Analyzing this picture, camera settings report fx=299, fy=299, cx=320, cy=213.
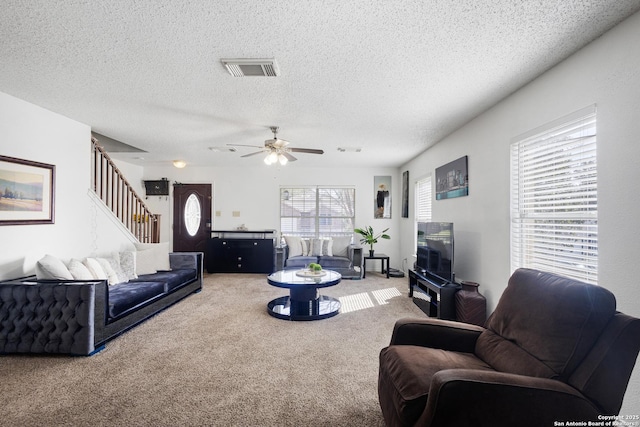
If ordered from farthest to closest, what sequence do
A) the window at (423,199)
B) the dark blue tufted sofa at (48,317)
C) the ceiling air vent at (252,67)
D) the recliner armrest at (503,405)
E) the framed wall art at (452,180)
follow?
the window at (423,199) → the framed wall art at (452,180) → the dark blue tufted sofa at (48,317) → the ceiling air vent at (252,67) → the recliner armrest at (503,405)

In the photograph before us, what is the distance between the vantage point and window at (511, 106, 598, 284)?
207 cm

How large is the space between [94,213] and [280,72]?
131 inches

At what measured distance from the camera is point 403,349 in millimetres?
1788

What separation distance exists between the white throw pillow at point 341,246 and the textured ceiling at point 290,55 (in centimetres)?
329

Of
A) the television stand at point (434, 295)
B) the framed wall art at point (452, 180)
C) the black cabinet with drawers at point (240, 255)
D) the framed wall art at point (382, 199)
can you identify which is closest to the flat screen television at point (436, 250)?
the television stand at point (434, 295)

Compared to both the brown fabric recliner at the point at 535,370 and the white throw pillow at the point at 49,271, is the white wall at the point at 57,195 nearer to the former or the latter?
the white throw pillow at the point at 49,271

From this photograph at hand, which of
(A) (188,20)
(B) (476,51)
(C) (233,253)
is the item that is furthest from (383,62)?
(C) (233,253)

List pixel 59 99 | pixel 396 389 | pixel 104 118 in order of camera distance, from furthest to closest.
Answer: pixel 104 118 → pixel 59 99 → pixel 396 389

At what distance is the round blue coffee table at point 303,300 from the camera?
365cm

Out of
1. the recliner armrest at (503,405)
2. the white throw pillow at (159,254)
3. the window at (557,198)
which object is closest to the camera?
the recliner armrest at (503,405)

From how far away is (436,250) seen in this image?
4.03 m

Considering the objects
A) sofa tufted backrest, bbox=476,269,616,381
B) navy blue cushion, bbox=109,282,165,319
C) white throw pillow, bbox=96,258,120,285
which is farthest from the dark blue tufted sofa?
sofa tufted backrest, bbox=476,269,616,381

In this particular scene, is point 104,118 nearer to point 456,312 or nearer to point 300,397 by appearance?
point 300,397

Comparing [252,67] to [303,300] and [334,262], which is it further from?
[334,262]
